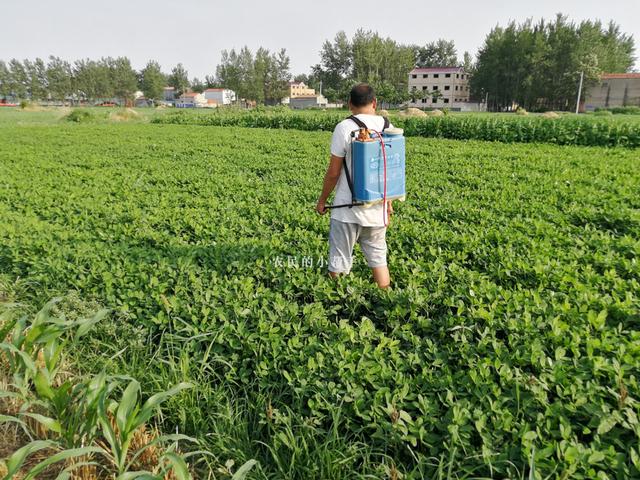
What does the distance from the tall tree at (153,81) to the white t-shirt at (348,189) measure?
101669 millimetres

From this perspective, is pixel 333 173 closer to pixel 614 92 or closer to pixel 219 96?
pixel 614 92

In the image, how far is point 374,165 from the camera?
338 centimetres

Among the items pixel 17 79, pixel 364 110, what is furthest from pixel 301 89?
pixel 364 110

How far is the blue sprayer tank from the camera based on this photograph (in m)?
3.32

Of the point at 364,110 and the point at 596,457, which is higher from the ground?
the point at 364,110

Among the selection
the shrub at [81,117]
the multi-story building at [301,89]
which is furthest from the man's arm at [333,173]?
the multi-story building at [301,89]

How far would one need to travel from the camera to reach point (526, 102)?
6300 cm

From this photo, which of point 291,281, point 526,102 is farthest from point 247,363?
point 526,102

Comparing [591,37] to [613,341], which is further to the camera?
[591,37]

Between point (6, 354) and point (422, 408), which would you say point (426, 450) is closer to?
point (422, 408)

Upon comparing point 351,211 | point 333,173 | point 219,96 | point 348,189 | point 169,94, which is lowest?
point 351,211

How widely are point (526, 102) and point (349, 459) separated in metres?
71.3

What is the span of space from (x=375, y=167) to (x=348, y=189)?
33 cm

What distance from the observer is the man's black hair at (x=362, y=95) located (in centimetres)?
342
